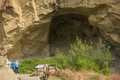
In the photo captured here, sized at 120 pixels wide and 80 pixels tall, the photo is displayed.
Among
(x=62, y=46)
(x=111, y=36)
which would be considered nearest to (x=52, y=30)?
(x=62, y=46)

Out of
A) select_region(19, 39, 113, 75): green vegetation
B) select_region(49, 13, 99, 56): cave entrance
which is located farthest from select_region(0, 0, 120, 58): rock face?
select_region(19, 39, 113, 75): green vegetation

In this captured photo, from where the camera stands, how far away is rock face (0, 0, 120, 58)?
19.6 m

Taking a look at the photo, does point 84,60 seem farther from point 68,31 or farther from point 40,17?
point 68,31

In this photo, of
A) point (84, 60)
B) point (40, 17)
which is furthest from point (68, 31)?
point (84, 60)

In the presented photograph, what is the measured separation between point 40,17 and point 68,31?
11.0 feet

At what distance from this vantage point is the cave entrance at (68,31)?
22391 millimetres

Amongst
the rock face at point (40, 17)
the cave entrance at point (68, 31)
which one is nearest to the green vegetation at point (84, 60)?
the rock face at point (40, 17)

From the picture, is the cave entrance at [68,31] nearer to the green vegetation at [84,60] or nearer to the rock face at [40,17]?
the rock face at [40,17]

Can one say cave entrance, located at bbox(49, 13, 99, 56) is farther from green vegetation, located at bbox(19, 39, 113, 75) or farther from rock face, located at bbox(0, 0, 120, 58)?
green vegetation, located at bbox(19, 39, 113, 75)

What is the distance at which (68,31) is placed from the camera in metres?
23.2

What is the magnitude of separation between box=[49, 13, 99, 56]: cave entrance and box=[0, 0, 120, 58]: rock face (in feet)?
4.39

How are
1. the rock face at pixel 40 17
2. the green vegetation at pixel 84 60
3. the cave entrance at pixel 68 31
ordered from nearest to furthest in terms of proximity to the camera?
the green vegetation at pixel 84 60 → the rock face at pixel 40 17 → the cave entrance at pixel 68 31

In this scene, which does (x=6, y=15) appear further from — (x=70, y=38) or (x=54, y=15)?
(x=70, y=38)

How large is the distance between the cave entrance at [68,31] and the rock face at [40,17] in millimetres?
1337
